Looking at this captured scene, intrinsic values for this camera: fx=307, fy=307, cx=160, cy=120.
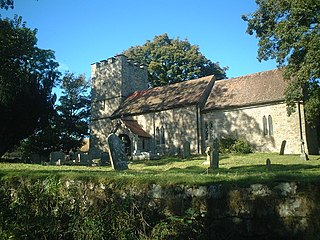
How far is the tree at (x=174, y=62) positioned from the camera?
47362 mm

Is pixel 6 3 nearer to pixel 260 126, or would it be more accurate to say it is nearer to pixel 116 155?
pixel 116 155

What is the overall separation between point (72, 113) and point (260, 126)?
25.7 meters

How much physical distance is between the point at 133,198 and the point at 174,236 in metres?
1.08

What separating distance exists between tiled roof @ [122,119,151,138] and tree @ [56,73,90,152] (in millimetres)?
8225

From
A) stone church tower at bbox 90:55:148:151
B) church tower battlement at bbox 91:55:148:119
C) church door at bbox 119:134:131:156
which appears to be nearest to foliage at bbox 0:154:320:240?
church door at bbox 119:134:131:156

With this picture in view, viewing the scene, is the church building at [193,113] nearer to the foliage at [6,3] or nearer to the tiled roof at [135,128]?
the tiled roof at [135,128]

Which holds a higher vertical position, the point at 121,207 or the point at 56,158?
the point at 56,158

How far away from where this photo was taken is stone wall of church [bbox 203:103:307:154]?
2606 centimetres

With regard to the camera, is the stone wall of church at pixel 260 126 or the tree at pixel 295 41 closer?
the tree at pixel 295 41

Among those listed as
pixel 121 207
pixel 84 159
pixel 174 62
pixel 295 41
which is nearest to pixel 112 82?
pixel 174 62

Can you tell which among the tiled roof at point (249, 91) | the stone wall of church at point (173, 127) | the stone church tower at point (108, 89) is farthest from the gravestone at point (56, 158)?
the tiled roof at point (249, 91)

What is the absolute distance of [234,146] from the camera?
89.2 feet

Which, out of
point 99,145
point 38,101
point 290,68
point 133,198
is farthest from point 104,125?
point 133,198

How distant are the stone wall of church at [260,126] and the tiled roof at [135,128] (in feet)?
21.9
